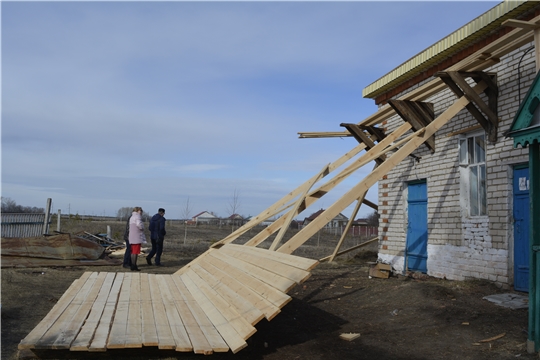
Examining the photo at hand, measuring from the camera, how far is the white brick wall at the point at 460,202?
8188 millimetres

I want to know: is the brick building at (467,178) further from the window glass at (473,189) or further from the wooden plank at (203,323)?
the wooden plank at (203,323)

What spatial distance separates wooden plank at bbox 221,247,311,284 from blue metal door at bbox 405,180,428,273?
16.2ft

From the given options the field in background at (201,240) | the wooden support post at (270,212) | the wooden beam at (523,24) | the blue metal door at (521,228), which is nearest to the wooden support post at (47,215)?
the field in background at (201,240)

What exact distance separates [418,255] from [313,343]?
5.58 meters

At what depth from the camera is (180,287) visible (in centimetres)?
757

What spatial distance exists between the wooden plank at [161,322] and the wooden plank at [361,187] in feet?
6.15

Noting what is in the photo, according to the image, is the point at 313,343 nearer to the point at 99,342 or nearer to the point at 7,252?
the point at 99,342

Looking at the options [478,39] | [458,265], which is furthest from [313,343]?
[478,39]

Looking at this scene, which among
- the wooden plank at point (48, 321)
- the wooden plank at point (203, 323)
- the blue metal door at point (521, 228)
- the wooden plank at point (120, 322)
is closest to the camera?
the wooden plank at point (48, 321)

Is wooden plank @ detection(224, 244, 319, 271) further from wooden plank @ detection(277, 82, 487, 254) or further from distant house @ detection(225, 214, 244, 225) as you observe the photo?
distant house @ detection(225, 214, 244, 225)

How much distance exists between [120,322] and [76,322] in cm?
47

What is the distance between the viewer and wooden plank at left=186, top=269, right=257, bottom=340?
479cm

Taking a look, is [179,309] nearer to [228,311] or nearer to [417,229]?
[228,311]

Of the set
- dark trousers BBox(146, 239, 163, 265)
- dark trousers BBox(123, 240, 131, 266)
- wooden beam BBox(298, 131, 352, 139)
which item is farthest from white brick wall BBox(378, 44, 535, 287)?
dark trousers BBox(123, 240, 131, 266)
